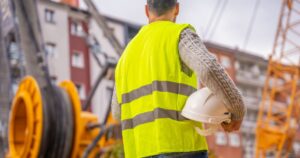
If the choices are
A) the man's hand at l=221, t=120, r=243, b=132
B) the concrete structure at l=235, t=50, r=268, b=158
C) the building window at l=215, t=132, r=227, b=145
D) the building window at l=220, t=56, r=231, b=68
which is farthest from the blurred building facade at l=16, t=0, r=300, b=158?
the man's hand at l=221, t=120, r=243, b=132

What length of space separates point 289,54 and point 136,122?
25.1m

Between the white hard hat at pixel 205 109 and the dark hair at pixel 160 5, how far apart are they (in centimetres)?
36

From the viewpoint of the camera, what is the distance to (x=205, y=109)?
246 centimetres

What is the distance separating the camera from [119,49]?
11.6m

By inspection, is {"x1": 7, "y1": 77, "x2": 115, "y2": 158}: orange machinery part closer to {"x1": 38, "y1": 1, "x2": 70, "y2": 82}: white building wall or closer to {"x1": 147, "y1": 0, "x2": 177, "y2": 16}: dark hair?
{"x1": 147, "y1": 0, "x2": 177, "y2": 16}: dark hair

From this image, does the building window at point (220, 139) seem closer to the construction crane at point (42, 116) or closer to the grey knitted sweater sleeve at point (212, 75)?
the construction crane at point (42, 116)

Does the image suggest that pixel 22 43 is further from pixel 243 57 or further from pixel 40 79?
pixel 243 57

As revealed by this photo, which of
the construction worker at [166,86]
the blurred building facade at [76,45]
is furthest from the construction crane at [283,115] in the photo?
the construction worker at [166,86]

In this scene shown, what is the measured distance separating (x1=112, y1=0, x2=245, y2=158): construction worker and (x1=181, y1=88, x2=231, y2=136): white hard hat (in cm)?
3

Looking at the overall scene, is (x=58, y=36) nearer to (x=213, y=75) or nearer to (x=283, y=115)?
(x=283, y=115)

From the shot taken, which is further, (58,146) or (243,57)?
(243,57)

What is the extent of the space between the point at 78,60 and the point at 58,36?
5.25 ft

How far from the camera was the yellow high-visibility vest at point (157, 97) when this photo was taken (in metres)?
2.45

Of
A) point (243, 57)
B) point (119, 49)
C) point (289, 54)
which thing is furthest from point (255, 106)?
point (119, 49)
